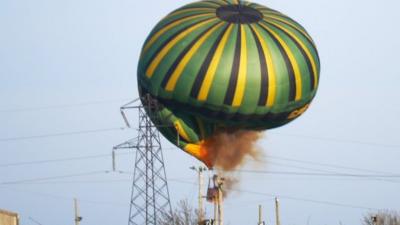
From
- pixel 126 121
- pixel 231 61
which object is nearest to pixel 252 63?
pixel 231 61

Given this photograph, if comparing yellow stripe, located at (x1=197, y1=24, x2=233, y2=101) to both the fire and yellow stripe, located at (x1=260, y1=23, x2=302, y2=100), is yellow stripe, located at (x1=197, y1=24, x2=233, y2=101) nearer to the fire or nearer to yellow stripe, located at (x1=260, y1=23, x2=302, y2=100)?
yellow stripe, located at (x1=260, y1=23, x2=302, y2=100)

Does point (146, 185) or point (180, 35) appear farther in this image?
point (146, 185)

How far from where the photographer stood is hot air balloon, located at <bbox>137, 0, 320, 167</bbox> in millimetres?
54719

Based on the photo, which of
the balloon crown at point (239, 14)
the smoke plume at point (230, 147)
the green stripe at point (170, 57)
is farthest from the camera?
the smoke plume at point (230, 147)

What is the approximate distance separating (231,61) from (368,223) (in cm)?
5543

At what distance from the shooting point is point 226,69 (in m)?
54.5

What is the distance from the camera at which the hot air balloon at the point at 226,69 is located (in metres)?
54.7

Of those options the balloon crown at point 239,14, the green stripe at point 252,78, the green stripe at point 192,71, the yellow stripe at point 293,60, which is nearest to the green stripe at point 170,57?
the green stripe at point 192,71

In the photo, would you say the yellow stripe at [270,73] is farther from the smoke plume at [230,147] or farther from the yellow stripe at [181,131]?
the yellow stripe at [181,131]

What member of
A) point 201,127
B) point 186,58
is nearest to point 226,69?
point 186,58

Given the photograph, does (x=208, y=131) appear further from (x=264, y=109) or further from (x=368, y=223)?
(x=368, y=223)

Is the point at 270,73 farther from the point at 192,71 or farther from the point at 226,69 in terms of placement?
the point at 192,71

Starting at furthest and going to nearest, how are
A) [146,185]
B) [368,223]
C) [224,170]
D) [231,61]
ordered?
[368,223], [146,185], [224,170], [231,61]

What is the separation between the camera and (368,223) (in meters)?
107
